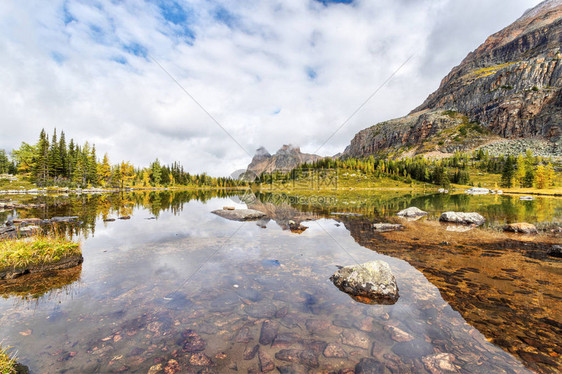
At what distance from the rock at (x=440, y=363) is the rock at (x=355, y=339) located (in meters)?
1.45

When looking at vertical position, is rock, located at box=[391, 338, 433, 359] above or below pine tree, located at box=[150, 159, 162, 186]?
below

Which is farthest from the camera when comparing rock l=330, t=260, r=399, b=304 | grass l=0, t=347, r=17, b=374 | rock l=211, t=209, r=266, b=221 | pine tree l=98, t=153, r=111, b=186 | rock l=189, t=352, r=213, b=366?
pine tree l=98, t=153, r=111, b=186

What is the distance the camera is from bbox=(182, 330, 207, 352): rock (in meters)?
6.35

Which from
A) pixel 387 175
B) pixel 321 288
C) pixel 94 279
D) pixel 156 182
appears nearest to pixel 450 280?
pixel 321 288

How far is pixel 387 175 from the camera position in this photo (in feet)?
532

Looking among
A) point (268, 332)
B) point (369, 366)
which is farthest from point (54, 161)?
point (369, 366)

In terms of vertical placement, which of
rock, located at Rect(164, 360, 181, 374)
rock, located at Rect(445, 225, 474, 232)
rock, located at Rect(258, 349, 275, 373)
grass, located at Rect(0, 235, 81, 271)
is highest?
grass, located at Rect(0, 235, 81, 271)

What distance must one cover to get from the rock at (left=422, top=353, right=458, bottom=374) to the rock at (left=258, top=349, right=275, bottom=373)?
3.92 m

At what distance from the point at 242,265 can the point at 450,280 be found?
10427 mm

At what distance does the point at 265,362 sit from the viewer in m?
5.92

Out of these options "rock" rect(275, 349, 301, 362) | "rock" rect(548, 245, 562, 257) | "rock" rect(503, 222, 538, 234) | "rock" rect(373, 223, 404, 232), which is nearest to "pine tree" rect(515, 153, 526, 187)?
"rock" rect(503, 222, 538, 234)

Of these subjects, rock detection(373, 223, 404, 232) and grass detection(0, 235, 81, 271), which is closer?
grass detection(0, 235, 81, 271)

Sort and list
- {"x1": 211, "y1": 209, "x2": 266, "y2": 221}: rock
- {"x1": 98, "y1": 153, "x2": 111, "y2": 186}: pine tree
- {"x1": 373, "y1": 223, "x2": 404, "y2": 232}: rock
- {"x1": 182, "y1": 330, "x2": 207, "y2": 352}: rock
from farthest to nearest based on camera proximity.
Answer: {"x1": 98, "y1": 153, "x2": 111, "y2": 186}: pine tree → {"x1": 211, "y1": 209, "x2": 266, "y2": 221}: rock → {"x1": 373, "y1": 223, "x2": 404, "y2": 232}: rock → {"x1": 182, "y1": 330, "x2": 207, "y2": 352}: rock

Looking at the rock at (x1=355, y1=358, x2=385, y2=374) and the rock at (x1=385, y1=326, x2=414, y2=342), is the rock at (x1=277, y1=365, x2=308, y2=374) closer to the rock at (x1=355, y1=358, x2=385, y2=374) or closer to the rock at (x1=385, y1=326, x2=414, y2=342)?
the rock at (x1=355, y1=358, x2=385, y2=374)
